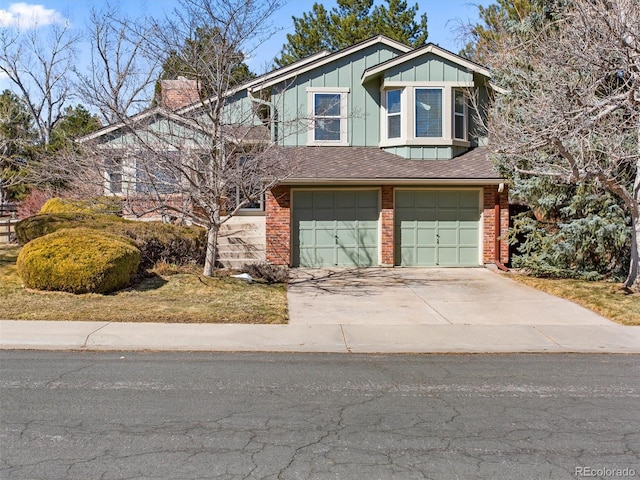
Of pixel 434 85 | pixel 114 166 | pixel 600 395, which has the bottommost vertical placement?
pixel 600 395

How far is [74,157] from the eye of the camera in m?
13.0

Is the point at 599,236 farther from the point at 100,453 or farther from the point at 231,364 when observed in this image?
the point at 100,453

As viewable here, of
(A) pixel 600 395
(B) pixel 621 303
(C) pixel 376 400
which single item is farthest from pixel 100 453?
(B) pixel 621 303

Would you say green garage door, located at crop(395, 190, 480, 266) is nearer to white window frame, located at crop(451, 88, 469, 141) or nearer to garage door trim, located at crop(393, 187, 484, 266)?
garage door trim, located at crop(393, 187, 484, 266)

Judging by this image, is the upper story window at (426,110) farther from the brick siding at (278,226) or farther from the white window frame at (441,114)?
the brick siding at (278,226)

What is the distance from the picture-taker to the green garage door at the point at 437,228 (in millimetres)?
17531

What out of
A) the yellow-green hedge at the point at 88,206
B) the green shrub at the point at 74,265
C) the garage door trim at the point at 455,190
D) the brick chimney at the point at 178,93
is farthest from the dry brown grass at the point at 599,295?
the yellow-green hedge at the point at 88,206

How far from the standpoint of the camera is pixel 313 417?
5.48 metres

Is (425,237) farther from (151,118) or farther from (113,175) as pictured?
(113,175)

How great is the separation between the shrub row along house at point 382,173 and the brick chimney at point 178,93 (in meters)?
3.37

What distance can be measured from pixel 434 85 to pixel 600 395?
1283 cm

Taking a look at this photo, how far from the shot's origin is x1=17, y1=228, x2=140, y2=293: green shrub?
37.4ft

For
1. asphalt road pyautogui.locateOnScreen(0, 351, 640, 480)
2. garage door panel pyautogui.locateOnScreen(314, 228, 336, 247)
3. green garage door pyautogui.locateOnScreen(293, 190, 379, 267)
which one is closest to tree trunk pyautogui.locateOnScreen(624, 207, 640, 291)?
asphalt road pyautogui.locateOnScreen(0, 351, 640, 480)

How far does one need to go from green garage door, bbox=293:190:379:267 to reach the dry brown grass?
4371mm
